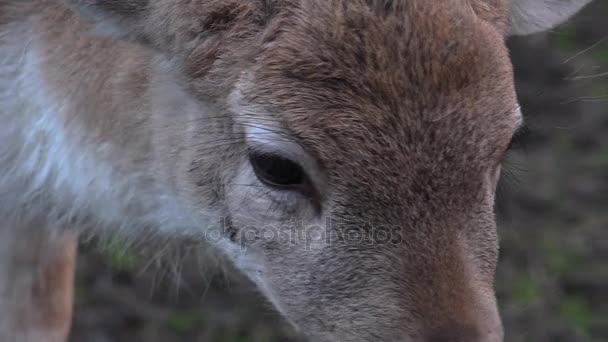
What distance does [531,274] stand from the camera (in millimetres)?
5406

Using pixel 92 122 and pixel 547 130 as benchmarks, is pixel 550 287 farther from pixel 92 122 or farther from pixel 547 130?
pixel 92 122

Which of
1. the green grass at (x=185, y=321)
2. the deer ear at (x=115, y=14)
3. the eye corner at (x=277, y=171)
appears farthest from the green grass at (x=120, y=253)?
the eye corner at (x=277, y=171)

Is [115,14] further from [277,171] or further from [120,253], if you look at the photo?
[120,253]

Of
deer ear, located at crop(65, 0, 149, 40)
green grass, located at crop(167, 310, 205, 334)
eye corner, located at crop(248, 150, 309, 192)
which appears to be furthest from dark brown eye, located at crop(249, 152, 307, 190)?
green grass, located at crop(167, 310, 205, 334)

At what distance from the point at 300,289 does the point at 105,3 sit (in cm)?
91

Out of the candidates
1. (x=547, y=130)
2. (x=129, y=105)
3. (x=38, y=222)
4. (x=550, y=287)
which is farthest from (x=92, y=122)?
(x=547, y=130)

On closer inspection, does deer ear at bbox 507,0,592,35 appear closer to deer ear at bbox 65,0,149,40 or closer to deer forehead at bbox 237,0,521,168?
deer forehead at bbox 237,0,521,168

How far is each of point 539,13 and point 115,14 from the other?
4.02ft

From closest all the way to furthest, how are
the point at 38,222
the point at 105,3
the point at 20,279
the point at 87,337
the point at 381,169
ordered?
1. the point at 381,169
2. the point at 105,3
3. the point at 38,222
4. the point at 20,279
5. the point at 87,337

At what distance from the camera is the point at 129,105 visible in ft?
10.8

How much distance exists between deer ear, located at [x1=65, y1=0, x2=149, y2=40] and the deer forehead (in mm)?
477

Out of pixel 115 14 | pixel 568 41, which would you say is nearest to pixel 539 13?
pixel 115 14

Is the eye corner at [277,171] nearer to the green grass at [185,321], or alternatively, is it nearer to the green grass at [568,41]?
the green grass at [185,321]

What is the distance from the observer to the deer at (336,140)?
8.71ft
